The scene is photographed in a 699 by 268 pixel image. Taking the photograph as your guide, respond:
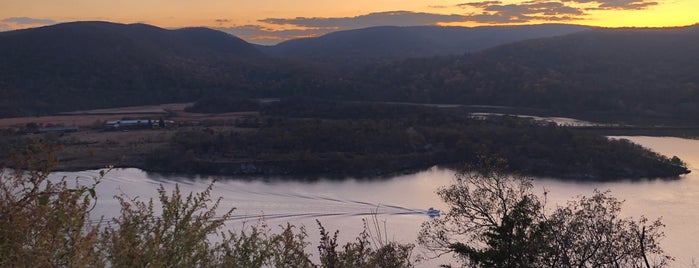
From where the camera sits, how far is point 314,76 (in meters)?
43.9

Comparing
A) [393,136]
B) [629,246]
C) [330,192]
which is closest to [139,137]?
[393,136]

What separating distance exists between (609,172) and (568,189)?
2.73 metres

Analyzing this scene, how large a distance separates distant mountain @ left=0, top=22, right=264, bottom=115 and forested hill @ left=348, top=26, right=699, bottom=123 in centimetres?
1051

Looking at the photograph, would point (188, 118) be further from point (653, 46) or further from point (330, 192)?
point (653, 46)

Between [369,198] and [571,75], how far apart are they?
25549 millimetres

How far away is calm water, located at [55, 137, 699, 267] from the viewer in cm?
1245

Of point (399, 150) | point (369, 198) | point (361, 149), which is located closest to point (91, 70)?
point (361, 149)

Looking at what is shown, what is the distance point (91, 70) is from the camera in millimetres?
38562

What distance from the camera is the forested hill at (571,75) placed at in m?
32.1

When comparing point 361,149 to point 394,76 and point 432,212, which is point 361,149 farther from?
point 394,76

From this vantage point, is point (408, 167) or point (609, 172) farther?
point (408, 167)

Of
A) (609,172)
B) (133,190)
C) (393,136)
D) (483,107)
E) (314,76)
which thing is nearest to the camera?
(133,190)

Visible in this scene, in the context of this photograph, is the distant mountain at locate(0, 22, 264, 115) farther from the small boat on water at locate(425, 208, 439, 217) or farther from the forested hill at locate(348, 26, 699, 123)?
the small boat on water at locate(425, 208, 439, 217)

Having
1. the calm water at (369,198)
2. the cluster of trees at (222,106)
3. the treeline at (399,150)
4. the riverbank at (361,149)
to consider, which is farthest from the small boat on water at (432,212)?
the cluster of trees at (222,106)
